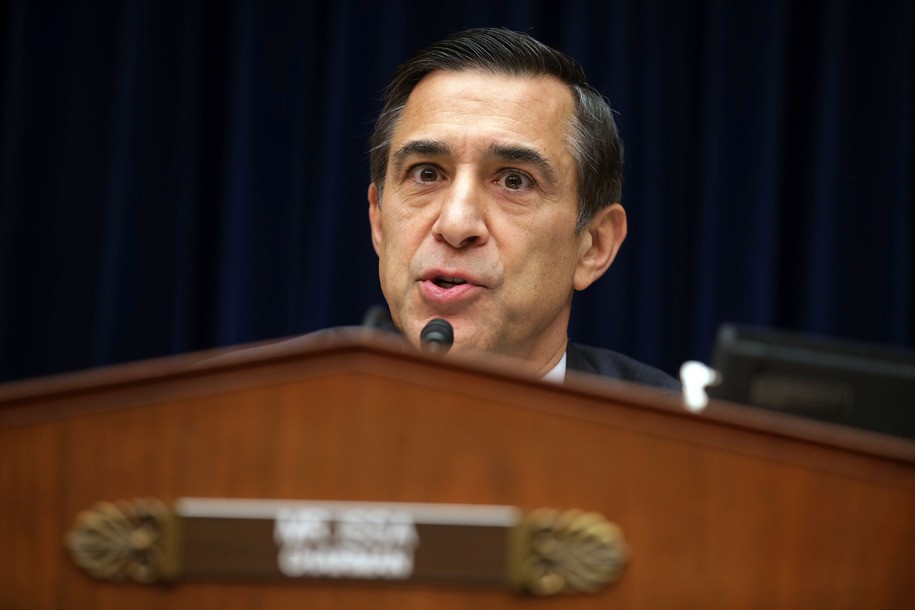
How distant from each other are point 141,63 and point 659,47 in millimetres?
1297

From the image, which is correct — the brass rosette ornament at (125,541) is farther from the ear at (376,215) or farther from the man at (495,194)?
the ear at (376,215)

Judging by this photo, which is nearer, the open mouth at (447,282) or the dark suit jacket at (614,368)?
the open mouth at (447,282)

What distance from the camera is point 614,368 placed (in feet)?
5.88

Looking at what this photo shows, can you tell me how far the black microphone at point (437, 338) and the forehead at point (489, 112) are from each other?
451 millimetres

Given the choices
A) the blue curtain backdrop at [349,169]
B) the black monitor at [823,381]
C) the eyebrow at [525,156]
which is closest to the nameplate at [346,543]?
the black monitor at [823,381]

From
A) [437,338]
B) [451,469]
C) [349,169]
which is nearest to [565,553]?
[451,469]

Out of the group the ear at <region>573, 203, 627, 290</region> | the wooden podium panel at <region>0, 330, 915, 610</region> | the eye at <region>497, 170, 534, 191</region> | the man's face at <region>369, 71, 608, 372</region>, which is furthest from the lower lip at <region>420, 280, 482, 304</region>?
the wooden podium panel at <region>0, 330, 915, 610</region>

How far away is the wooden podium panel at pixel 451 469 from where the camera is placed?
0.57 meters

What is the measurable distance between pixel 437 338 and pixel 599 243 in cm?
70

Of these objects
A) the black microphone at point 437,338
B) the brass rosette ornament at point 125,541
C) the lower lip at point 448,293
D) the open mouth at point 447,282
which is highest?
the open mouth at point 447,282

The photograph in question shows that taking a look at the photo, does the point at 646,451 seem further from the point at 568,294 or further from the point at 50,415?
the point at 568,294

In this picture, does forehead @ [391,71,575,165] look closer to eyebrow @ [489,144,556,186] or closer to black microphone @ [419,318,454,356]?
eyebrow @ [489,144,556,186]

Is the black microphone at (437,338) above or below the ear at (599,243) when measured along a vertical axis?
below

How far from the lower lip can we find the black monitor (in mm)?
718
